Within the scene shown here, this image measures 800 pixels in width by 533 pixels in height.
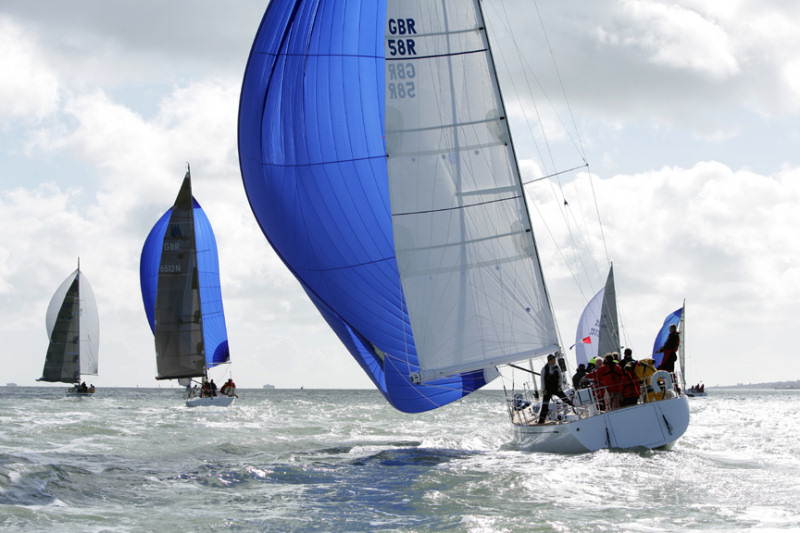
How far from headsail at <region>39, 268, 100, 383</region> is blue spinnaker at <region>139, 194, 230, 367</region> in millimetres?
14420

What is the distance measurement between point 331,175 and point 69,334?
3918 cm

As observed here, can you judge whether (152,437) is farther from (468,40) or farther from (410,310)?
(468,40)

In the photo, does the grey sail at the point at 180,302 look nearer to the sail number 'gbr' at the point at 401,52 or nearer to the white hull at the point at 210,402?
the white hull at the point at 210,402

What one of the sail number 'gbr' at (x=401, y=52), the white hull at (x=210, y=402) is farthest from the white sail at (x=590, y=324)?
the sail number 'gbr' at (x=401, y=52)

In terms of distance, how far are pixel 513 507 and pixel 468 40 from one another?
6.23 m

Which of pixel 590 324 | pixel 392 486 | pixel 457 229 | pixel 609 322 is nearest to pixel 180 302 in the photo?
pixel 590 324

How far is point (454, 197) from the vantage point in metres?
11.3

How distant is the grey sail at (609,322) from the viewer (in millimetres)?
33406

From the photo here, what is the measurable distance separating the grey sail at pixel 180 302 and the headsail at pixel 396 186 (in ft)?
64.0

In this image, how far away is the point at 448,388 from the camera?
47.0ft

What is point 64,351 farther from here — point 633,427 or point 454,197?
point 633,427

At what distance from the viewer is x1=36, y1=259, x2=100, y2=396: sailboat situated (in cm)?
4738

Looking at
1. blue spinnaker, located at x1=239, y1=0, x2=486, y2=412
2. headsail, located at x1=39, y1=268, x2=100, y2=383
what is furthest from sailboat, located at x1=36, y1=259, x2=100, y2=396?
blue spinnaker, located at x1=239, y1=0, x2=486, y2=412

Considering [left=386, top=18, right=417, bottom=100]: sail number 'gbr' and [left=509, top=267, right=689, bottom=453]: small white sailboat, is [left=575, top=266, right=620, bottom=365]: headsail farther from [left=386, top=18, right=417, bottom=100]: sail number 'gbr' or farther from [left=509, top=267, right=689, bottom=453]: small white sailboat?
[left=386, top=18, right=417, bottom=100]: sail number 'gbr'
